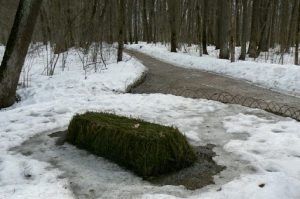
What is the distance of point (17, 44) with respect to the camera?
8.30 meters

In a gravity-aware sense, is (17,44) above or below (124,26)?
below

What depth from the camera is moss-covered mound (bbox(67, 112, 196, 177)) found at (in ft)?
14.1

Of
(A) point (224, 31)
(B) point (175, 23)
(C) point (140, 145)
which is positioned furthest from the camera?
(B) point (175, 23)

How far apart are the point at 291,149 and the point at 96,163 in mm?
2495

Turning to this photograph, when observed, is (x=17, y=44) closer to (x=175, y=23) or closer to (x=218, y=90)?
(x=218, y=90)

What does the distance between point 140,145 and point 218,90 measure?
6.64 meters

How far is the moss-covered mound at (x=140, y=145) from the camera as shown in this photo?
169 inches

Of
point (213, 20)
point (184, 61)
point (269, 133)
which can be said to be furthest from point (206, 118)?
point (213, 20)

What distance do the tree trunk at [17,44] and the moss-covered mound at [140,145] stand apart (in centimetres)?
401

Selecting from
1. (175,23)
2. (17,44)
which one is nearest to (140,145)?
(17,44)

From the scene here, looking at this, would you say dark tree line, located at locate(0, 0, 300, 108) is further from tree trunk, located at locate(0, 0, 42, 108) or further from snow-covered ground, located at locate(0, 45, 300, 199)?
snow-covered ground, located at locate(0, 45, 300, 199)

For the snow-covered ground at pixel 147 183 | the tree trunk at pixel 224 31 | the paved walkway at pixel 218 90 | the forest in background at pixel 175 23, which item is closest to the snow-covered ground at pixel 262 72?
the paved walkway at pixel 218 90

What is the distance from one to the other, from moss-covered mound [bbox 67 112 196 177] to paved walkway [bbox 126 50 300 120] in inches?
135

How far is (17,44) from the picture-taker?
27.2 feet
